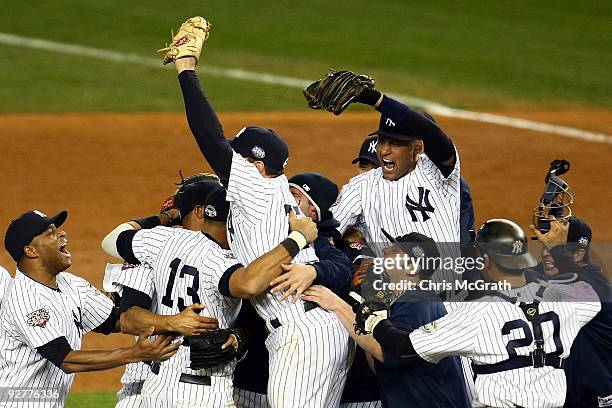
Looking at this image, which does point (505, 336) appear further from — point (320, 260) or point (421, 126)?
point (421, 126)

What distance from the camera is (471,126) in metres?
15.0

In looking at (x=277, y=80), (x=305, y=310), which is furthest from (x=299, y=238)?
(x=277, y=80)

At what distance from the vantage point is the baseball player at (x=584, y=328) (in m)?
6.04

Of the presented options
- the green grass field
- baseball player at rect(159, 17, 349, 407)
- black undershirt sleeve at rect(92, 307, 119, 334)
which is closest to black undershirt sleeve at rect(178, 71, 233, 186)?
baseball player at rect(159, 17, 349, 407)

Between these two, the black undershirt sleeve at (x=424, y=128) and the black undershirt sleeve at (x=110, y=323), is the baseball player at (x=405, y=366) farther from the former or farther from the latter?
the black undershirt sleeve at (x=110, y=323)

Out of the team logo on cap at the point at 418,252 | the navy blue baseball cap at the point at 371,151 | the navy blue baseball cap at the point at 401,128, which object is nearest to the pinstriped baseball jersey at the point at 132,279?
the team logo on cap at the point at 418,252

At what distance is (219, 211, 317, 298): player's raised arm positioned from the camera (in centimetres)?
520

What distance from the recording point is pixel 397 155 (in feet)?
21.2

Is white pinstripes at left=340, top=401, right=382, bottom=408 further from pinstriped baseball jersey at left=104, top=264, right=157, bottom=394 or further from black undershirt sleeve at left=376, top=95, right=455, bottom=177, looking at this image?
black undershirt sleeve at left=376, top=95, right=455, bottom=177

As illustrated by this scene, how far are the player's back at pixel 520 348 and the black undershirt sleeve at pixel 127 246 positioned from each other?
1.79 meters

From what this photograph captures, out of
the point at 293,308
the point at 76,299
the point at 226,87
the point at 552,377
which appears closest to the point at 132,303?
the point at 76,299

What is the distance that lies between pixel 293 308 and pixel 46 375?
130 cm

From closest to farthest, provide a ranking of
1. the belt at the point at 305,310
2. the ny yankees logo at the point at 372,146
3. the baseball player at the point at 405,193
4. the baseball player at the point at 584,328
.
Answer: the belt at the point at 305,310, the baseball player at the point at 584,328, the baseball player at the point at 405,193, the ny yankees logo at the point at 372,146

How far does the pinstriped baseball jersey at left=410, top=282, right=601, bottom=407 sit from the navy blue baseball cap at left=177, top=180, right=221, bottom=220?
142 centimetres
